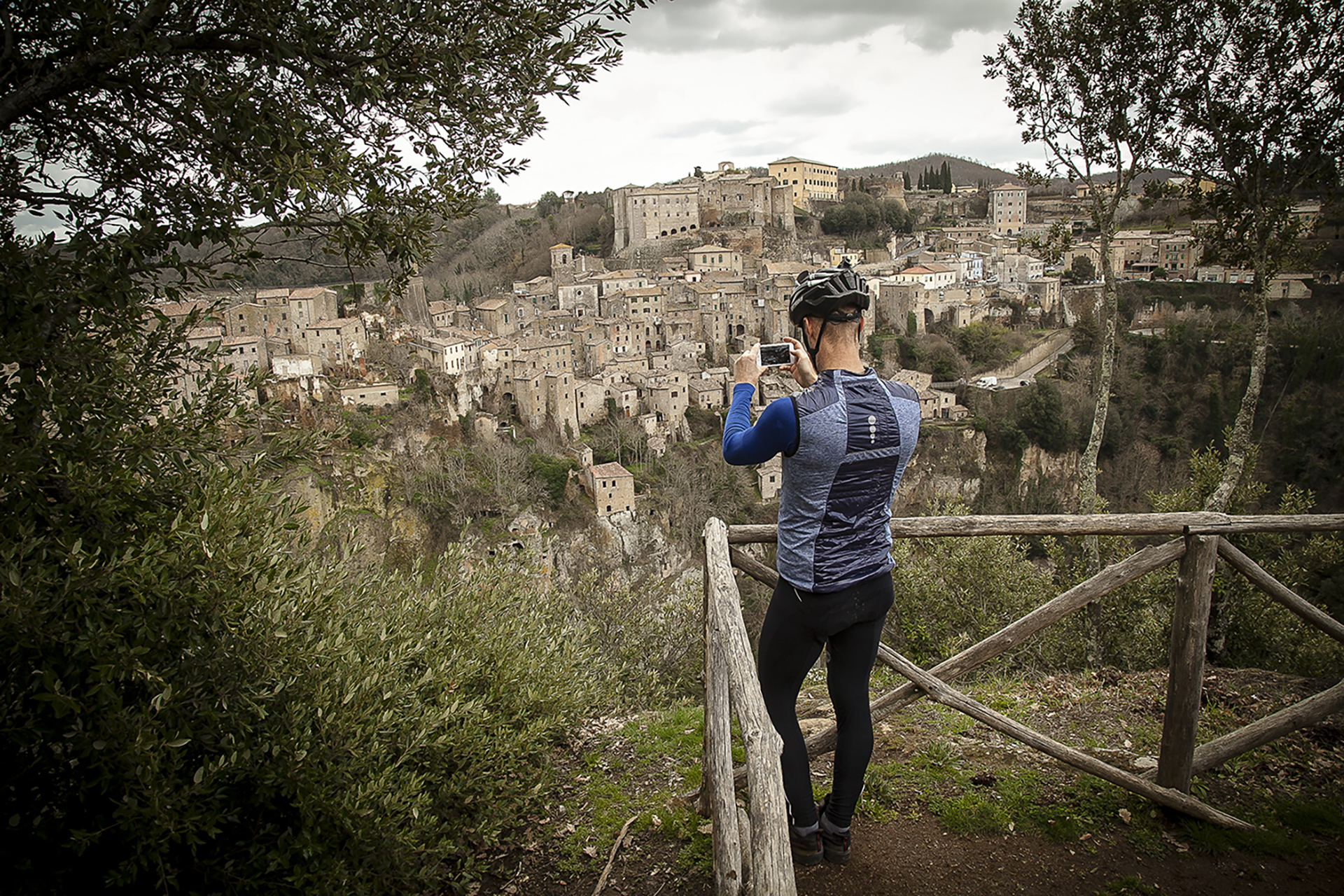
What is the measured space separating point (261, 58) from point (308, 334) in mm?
38581

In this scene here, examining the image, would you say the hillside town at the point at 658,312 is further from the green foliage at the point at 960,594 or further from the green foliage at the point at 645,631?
the green foliage at the point at 960,594

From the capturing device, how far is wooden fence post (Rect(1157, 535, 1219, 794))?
2.82m

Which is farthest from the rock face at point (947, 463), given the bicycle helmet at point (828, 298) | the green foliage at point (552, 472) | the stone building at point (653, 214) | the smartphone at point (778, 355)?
the stone building at point (653, 214)

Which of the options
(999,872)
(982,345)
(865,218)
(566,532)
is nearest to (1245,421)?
(999,872)

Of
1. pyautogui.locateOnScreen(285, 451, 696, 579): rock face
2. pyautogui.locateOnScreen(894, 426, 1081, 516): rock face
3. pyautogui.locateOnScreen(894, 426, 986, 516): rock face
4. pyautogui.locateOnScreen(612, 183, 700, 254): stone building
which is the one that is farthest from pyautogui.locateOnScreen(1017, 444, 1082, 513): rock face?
pyautogui.locateOnScreen(612, 183, 700, 254): stone building

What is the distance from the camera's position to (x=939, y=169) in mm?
94750

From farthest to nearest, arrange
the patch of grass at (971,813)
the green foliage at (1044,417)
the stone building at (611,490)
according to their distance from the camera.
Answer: the green foliage at (1044,417) < the stone building at (611,490) < the patch of grass at (971,813)

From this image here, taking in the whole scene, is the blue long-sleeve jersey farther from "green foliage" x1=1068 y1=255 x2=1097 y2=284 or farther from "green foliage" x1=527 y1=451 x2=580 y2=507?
"green foliage" x1=1068 y1=255 x2=1097 y2=284

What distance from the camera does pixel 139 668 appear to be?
6.75 ft

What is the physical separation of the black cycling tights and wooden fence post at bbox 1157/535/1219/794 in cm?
130

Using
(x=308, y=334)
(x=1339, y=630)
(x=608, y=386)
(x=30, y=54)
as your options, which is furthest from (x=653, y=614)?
(x=308, y=334)

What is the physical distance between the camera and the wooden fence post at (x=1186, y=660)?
282 cm

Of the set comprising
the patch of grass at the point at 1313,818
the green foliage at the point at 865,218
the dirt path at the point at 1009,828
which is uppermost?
the green foliage at the point at 865,218

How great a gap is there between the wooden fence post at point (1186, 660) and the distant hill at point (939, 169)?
103569 millimetres
